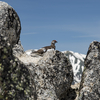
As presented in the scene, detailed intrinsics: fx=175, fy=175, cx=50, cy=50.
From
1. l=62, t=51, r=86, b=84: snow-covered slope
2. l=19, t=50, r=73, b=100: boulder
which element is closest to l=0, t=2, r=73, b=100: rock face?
l=19, t=50, r=73, b=100: boulder

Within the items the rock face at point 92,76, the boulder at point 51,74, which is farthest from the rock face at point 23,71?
the rock face at point 92,76

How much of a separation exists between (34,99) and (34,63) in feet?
26.7

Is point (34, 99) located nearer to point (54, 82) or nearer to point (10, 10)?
point (10, 10)

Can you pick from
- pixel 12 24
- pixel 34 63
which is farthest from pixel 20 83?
pixel 34 63

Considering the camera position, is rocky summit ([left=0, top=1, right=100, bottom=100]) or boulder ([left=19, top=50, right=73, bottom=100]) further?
boulder ([left=19, top=50, right=73, bottom=100])

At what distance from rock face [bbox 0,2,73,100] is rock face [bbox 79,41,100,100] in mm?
1370

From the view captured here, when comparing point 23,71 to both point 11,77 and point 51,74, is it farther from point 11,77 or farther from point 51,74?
point 51,74

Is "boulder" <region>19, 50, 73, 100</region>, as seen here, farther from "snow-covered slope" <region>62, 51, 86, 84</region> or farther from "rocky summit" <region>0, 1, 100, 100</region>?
"snow-covered slope" <region>62, 51, 86, 84</region>

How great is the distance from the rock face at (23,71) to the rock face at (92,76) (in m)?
1.37

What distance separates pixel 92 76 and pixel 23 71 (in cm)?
1085

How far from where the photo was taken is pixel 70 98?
16.0 metres

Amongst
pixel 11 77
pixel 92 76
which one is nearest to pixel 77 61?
pixel 92 76

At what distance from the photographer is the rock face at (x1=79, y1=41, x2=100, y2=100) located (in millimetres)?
14711

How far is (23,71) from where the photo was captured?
5270 mm
